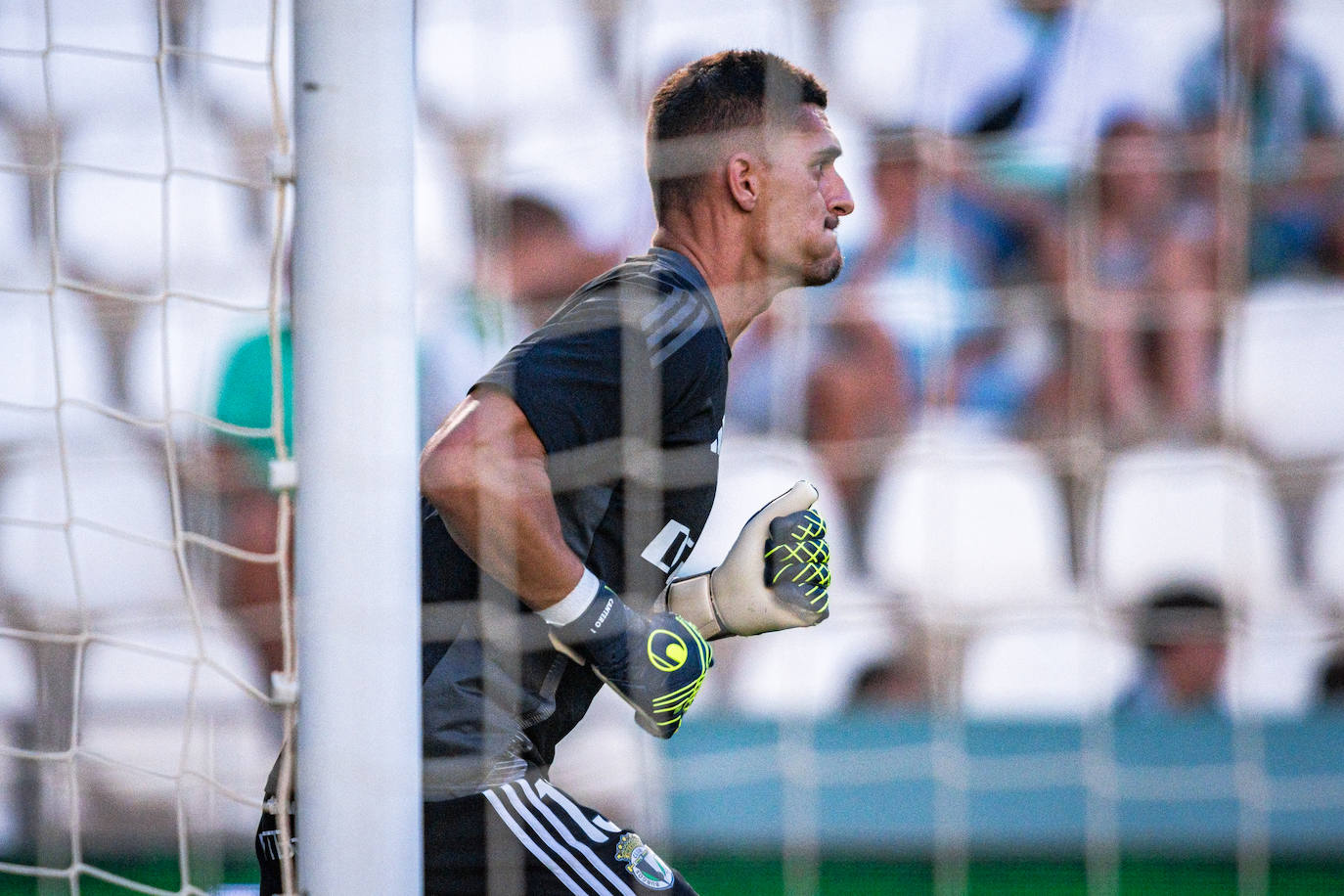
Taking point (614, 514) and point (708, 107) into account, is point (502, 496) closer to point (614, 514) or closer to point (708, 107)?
point (614, 514)

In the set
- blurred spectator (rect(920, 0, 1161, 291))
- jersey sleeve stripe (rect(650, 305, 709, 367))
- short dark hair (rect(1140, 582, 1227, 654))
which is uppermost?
blurred spectator (rect(920, 0, 1161, 291))

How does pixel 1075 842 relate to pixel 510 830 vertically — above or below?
below

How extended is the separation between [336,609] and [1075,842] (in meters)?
2.57

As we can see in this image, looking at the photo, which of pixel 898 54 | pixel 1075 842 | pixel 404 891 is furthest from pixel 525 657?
pixel 898 54

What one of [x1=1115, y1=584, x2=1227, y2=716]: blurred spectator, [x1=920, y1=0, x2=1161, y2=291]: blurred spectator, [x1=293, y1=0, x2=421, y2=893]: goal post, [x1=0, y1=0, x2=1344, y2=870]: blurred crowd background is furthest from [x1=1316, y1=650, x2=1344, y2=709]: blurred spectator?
[x1=293, y1=0, x2=421, y2=893]: goal post

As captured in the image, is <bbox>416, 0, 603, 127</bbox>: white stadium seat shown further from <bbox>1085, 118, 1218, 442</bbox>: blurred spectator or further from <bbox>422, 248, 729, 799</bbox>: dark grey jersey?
<bbox>422, 248, 729, 799</bbox>: dark grey jersey

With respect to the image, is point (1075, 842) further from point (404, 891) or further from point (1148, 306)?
point (404, 891)

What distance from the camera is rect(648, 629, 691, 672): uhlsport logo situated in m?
1.22

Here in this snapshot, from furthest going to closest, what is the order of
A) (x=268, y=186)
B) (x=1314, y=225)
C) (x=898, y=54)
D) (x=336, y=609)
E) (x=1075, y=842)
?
(x=898, y=54) → (x=1314, y=225) → (x=1075, y=842) → (x=268, y=186) → (x=336, y=609)

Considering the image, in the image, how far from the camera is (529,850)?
123 centimetres

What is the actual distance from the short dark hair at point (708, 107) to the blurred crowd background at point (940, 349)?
6.41 feet

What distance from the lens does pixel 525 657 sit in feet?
4.30

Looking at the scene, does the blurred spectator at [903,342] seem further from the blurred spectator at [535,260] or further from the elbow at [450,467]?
the elbow at [450,467]

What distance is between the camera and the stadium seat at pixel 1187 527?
3467 millimetres
